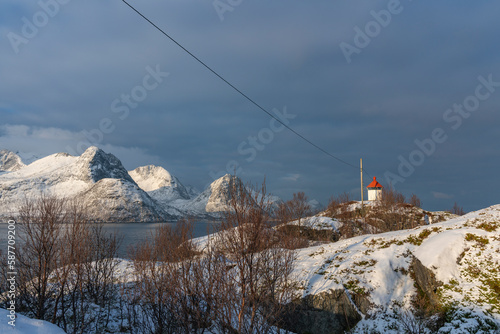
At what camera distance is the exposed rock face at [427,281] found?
13602mm

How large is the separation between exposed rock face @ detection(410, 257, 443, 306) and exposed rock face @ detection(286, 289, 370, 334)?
2682 mm

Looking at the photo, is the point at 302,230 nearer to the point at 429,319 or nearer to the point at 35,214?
the point at 429,319

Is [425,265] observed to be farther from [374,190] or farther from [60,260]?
[374,190]

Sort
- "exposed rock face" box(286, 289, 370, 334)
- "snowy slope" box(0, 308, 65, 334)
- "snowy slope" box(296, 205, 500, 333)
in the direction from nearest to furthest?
"snowy slope" box(0, 308, 65, 334) → "snowy slope" box(296, 205, 500, 333) → "exposed rock face" box(286, 289, 370, 334)

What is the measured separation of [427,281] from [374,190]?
2002 inches

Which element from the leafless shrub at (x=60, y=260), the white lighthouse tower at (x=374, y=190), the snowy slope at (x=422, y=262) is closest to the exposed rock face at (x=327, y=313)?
the snowy slope at (x=422, y=262)

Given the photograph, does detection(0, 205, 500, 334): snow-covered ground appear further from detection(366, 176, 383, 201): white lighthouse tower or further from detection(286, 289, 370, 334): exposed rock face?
detection(366, 176, 383, 201): white lighthouse tower

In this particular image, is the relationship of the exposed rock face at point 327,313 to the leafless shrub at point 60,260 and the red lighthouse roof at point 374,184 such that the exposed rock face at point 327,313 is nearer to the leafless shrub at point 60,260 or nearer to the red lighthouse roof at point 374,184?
the leafless shrub at point 60,260

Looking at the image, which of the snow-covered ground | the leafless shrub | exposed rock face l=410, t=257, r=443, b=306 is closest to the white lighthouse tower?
the snow-covered ground

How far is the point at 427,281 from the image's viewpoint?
14.2 m

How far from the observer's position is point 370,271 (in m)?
16.2

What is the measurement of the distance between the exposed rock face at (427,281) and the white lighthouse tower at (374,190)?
4877 centimetres

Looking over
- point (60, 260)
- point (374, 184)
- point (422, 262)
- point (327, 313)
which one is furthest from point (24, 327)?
point (374, 184)

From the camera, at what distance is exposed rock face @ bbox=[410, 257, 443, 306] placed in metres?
13.6
